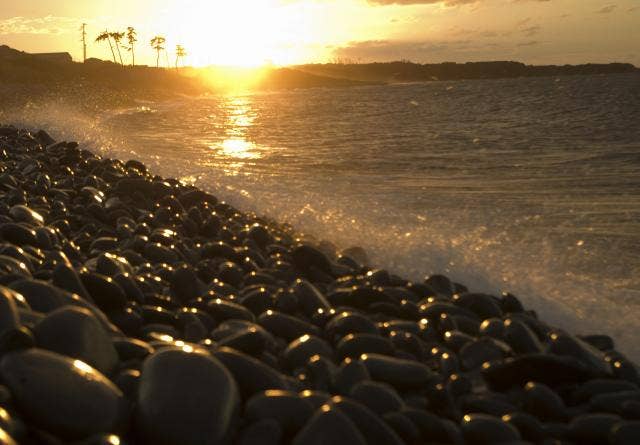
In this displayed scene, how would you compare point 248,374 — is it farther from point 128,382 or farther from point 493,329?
point 493,329

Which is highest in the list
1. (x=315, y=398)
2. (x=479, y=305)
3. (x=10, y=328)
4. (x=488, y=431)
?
(x=10, y=328)

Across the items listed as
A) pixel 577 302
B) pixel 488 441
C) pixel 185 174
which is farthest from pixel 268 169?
pixel 488 441

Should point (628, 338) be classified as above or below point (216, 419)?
below

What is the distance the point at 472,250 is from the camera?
6824 mm

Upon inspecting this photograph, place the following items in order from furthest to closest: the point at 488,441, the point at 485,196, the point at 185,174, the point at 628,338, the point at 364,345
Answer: the point at 185,174 → the point at 485,196 → the point at 628,338 → the point at 364,345 → the point at 488,441

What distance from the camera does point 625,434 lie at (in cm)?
277

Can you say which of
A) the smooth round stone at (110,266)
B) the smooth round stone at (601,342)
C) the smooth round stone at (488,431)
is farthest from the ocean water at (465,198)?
the smooth round stone at (110,266)

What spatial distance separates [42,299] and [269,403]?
1264 millimetres

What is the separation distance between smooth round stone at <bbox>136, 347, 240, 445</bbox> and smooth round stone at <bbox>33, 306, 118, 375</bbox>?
9.4 inches

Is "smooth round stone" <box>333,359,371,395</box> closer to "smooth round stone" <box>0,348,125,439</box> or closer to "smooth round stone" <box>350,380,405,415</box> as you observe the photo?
"smooth round stone" <box>350,380,405,415</box>

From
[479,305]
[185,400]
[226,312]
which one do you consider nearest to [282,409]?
[185,400]

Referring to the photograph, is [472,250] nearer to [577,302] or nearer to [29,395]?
[577,302]

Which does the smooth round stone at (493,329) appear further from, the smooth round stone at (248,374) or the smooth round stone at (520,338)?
the smooth round stone at (248,374)

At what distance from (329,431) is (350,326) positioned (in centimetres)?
150
